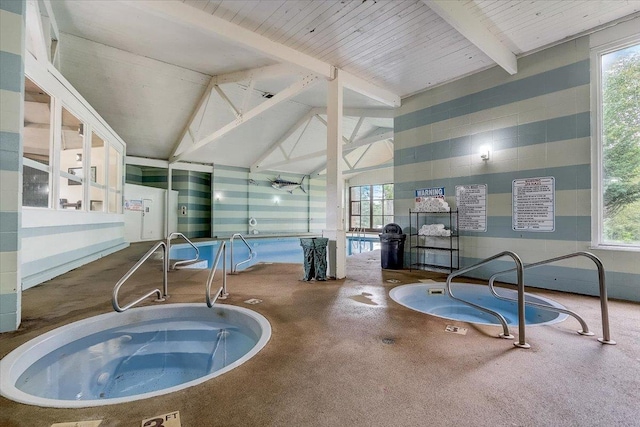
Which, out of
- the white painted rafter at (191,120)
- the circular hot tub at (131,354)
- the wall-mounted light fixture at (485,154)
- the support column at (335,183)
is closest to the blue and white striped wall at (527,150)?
the wall-mounted light fixture at (485,154)

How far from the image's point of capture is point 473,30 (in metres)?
3.34

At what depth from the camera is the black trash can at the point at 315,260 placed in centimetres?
Result: 444

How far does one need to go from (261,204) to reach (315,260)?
27.9 ft

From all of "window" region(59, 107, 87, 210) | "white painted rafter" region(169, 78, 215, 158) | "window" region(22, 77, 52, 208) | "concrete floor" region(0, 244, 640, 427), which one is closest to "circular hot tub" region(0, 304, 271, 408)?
"concrete floor" region(0, 244, 640, 427)

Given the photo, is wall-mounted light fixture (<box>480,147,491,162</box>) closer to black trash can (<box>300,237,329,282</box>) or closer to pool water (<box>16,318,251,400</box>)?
black trash can (<box>300,237,329,282</box>)

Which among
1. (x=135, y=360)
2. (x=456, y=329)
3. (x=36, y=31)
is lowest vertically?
(x=135, y=360)

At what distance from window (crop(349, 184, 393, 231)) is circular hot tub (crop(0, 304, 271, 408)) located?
38.1ft

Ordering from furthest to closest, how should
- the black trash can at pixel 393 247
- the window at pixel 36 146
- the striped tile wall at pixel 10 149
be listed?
the black trash can at pixel 393 247 → the window at pixel 36 146 → the striped tile wall at pixel 10 149

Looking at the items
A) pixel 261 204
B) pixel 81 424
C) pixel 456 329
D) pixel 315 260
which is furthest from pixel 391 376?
pixel 261 204

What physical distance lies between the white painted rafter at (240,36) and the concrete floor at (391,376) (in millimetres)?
3220

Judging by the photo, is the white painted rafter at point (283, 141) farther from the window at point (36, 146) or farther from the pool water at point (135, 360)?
the pool water at point (135, 360)

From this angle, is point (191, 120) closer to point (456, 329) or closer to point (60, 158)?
point (60, 158)

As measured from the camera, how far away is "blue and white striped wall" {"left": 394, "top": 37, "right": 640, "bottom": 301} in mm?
3615

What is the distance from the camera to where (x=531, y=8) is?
3205mm
